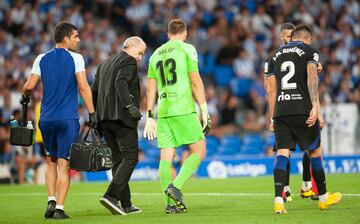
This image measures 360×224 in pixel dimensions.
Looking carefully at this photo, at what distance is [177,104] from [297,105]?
158 cm

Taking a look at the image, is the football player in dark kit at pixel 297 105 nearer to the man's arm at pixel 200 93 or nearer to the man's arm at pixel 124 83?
the man's arm at pixel 200 93

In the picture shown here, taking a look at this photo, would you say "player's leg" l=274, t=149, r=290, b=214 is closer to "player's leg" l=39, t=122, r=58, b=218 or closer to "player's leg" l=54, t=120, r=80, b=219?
"player's leg" l=54, t=120, r=80, b=219

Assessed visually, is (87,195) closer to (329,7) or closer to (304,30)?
(304,30)

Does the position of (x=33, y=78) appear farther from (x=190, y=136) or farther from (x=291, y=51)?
A: (x=291, y=51)

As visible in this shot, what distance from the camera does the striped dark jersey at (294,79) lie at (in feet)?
36.1

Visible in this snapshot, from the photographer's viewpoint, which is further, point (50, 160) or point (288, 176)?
point (288, 176)

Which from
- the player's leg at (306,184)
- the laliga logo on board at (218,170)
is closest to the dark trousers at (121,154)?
the player's leg at (306,184)

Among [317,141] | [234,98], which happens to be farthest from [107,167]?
[234,98]

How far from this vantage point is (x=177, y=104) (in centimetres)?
1152

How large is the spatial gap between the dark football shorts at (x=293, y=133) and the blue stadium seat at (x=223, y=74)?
51.0 feet

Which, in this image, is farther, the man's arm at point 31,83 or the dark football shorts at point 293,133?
the man's arm at point 31,83

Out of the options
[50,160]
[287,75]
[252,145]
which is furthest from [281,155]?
[252,145]

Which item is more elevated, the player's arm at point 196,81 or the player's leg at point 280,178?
the player's arm at point 196,81

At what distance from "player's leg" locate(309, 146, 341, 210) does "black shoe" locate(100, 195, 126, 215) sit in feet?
8.17
